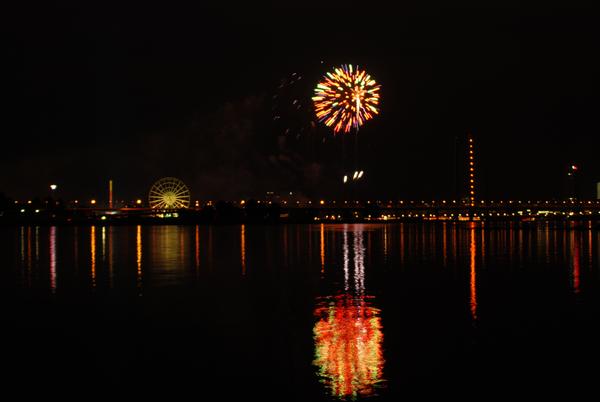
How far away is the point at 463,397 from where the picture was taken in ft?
35.7

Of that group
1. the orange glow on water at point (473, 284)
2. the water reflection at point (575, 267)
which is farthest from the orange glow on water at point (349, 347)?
the water reflection at point (575, 267)

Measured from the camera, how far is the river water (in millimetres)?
11586

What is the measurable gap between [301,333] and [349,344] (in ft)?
5.01

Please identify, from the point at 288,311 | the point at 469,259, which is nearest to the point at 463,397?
the point at 288,311

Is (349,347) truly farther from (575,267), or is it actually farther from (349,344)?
(575,267)

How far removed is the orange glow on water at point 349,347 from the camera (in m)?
11.5

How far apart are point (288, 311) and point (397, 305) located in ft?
9.65

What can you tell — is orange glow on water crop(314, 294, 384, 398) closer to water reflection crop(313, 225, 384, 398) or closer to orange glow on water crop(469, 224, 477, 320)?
water reflection crop(313, 225, 384, 398)

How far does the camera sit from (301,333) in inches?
608

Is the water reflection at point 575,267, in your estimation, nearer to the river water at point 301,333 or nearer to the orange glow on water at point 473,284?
the river water at point 301,333

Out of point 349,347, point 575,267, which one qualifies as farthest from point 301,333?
point 575,267

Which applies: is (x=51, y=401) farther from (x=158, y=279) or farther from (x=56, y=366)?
(x=158, y=279)

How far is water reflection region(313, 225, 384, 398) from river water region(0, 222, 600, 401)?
0.03 m

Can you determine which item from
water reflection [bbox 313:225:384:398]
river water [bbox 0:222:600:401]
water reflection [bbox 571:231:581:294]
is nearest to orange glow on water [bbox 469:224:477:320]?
river water [bbox 0:222:600:401]
